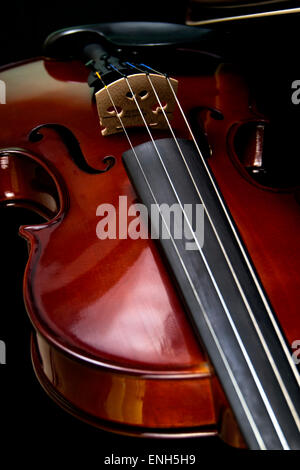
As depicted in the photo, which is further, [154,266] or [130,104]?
[130,104]

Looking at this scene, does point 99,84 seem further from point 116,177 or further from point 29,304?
point 29,304

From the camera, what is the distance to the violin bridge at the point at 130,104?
69 centimetres

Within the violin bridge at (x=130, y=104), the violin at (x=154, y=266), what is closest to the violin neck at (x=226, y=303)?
the violin at (x=154, y=266)

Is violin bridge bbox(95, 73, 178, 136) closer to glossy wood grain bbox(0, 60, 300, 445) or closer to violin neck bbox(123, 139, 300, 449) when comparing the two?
glossy wood grain bbox(0, 60, 300, 445)

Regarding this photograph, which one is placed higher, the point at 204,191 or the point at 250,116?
the point at 250,116

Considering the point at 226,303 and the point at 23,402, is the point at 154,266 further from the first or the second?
the point at 23,402

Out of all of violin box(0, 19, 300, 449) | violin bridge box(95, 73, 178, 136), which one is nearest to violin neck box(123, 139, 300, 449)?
violin box(0, 19, 300, 449)

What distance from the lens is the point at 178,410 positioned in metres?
0.42

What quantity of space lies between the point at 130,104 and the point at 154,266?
298 millimetres

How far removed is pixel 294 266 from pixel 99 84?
16.8 inches

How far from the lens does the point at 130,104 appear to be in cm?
70

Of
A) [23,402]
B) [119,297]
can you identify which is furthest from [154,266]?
[23,402]

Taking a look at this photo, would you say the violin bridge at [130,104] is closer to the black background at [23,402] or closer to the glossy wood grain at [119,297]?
the glossy wood grain at [119,297]

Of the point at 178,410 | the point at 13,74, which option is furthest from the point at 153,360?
the point at 13,74
